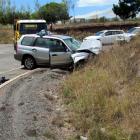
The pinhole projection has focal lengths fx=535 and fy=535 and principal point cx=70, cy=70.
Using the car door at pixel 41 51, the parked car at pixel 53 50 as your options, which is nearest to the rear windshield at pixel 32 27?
the parked car at pixel 53 50

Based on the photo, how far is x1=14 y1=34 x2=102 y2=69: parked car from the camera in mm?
22564

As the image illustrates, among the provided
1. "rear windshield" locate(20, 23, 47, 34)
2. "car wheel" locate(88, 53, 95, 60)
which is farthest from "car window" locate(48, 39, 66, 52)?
"rear windshield" locate(20, 23, 47, 34)

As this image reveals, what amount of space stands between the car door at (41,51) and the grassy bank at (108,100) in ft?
21.6

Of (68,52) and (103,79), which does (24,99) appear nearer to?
(103,79)

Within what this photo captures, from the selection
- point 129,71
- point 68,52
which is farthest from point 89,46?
point 129,71

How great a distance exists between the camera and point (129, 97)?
38.0ft

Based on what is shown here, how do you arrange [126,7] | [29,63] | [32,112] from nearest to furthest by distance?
[32,112], [29,63], [126,7]

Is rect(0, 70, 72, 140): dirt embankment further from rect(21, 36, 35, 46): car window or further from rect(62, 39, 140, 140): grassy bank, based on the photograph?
rect(21, 36, 35, 46): car window

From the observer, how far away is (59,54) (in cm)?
2370

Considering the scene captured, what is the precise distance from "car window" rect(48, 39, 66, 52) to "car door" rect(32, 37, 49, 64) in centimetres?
23

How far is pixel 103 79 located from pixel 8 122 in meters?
4.43

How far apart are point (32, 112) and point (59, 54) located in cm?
1156

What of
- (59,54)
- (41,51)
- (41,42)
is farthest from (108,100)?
(41,42)

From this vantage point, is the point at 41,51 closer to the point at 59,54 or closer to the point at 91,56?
the point at 59,54
